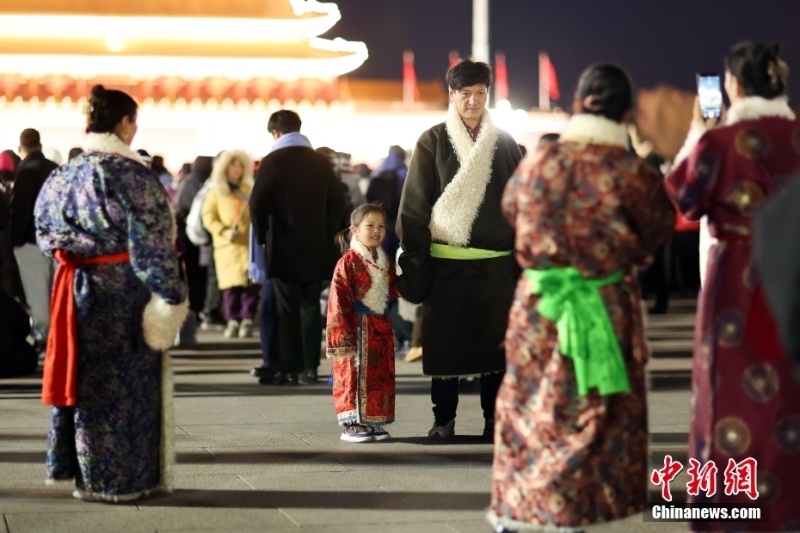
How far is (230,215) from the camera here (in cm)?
1152

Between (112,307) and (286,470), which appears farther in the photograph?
(286,470)

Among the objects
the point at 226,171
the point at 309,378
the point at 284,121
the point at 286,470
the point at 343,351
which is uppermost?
the point at 284,121

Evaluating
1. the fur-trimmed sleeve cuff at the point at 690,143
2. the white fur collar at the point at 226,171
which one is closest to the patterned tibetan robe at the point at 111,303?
the fur-trimmed sleeve cuff at the point at 690,143

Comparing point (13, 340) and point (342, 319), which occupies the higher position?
point (342, 319)

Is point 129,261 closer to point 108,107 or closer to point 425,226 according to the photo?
point 108,107

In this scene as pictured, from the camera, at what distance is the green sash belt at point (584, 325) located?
13.3ft

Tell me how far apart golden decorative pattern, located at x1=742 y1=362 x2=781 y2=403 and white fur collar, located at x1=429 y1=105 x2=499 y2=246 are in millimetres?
2331

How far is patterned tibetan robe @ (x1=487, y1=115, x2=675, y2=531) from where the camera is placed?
4070 millimetres

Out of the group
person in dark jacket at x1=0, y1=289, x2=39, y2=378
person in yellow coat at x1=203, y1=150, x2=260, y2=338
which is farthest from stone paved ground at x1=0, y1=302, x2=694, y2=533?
person in yellow coat at x1=203, y1=150, x2=260, y2=338

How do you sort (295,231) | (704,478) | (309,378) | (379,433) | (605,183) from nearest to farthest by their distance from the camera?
(605,183), (704,478), (379,433), (295,231), (309,378)

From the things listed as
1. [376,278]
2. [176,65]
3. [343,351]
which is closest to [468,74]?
[376,278]

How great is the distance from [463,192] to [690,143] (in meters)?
1.88

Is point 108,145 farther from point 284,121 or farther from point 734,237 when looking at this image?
point 284,121

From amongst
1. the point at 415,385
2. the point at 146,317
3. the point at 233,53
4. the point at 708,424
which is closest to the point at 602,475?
the point at 708,424
